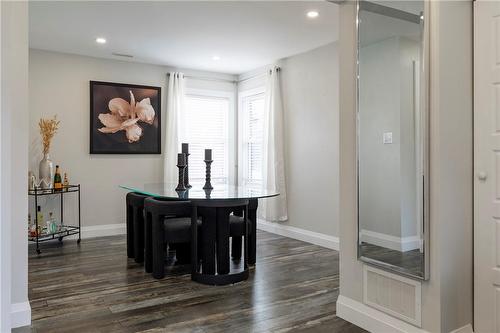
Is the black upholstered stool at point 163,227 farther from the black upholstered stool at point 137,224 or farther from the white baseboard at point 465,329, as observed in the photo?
the white baseboard at point 465,329

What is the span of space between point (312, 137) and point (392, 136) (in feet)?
8.59

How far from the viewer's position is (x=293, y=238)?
5.22m

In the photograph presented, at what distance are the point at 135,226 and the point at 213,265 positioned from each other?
1.13 meters

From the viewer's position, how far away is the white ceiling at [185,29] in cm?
352

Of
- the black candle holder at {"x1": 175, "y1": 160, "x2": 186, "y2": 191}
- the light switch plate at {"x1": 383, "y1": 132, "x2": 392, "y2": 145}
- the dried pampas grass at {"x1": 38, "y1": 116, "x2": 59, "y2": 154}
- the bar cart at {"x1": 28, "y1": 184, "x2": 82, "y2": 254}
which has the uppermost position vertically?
the dried pampas grass at {"x1": 38, "y1": 116, "x2": 59, "y2": 154}

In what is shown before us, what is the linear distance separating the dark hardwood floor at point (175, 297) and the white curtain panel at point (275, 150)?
1.14m

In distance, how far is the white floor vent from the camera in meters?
2.17

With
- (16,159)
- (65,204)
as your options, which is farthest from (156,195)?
(65,204)

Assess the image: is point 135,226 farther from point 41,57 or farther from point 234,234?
point 41,57

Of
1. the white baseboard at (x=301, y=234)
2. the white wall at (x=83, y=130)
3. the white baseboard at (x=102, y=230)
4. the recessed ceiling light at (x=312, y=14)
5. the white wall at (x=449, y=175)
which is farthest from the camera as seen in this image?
the white baseboard at (x=102, y=230)

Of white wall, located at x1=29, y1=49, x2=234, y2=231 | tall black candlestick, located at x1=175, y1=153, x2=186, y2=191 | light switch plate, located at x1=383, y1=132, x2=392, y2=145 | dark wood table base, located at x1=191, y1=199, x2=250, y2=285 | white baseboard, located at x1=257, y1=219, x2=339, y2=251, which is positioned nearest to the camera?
light switch plate, located at x1=383, y1=132, x2=392, y2=145

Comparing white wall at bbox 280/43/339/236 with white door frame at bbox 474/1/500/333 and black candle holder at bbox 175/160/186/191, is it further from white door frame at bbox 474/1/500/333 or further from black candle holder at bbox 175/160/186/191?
white door frame at bbox 474/1/500/333

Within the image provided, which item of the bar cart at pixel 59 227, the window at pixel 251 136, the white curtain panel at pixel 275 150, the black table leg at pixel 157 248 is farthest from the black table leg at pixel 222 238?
the window at pixel 251 136

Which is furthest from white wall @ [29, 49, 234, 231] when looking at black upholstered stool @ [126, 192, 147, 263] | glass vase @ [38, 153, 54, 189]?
black upholstered stool @ [126, 192, 147, 263]
